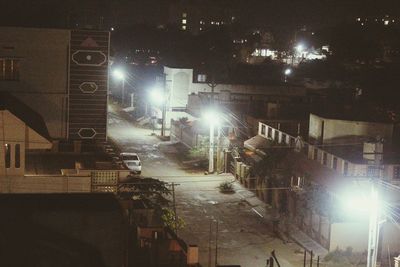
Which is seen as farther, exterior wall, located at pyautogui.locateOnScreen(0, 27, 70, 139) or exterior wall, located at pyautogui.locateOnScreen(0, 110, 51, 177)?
exterior wall, located at pyautogui.locateOnScreen(0, 27, 70, 139)

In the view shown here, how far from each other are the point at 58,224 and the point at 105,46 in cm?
1761

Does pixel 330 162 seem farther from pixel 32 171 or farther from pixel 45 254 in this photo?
pixel 45 254

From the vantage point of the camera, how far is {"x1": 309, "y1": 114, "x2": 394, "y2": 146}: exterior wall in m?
27.8

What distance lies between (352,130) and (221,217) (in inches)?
287

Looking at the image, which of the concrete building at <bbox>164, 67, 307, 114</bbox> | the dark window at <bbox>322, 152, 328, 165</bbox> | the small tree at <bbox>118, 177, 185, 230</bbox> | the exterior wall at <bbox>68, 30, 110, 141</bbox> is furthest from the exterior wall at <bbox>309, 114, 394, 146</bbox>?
the concrete building at <bbox>164, 67, 307, 114</bbox>

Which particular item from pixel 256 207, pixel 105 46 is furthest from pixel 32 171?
pixel 256 207

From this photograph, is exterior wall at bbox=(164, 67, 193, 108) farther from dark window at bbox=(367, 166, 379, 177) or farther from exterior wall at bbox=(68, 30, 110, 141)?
dark window at bbox=(367, 166, 379, 177)

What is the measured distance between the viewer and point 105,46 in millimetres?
25547

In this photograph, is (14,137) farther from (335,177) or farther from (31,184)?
(335,177)

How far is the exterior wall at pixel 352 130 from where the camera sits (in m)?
27.8

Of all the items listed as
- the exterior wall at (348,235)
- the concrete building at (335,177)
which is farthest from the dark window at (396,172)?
the exterior wall at (348,235)

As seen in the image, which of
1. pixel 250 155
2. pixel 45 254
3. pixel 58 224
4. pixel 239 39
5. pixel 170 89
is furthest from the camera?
pixel 239 39

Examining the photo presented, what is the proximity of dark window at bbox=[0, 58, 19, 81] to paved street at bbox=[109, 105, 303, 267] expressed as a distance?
8.00 metres

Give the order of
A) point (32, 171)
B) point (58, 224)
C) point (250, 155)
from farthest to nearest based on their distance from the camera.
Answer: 1. point (250, 155)
2. point (32, 171)
3. point (58, 224)
